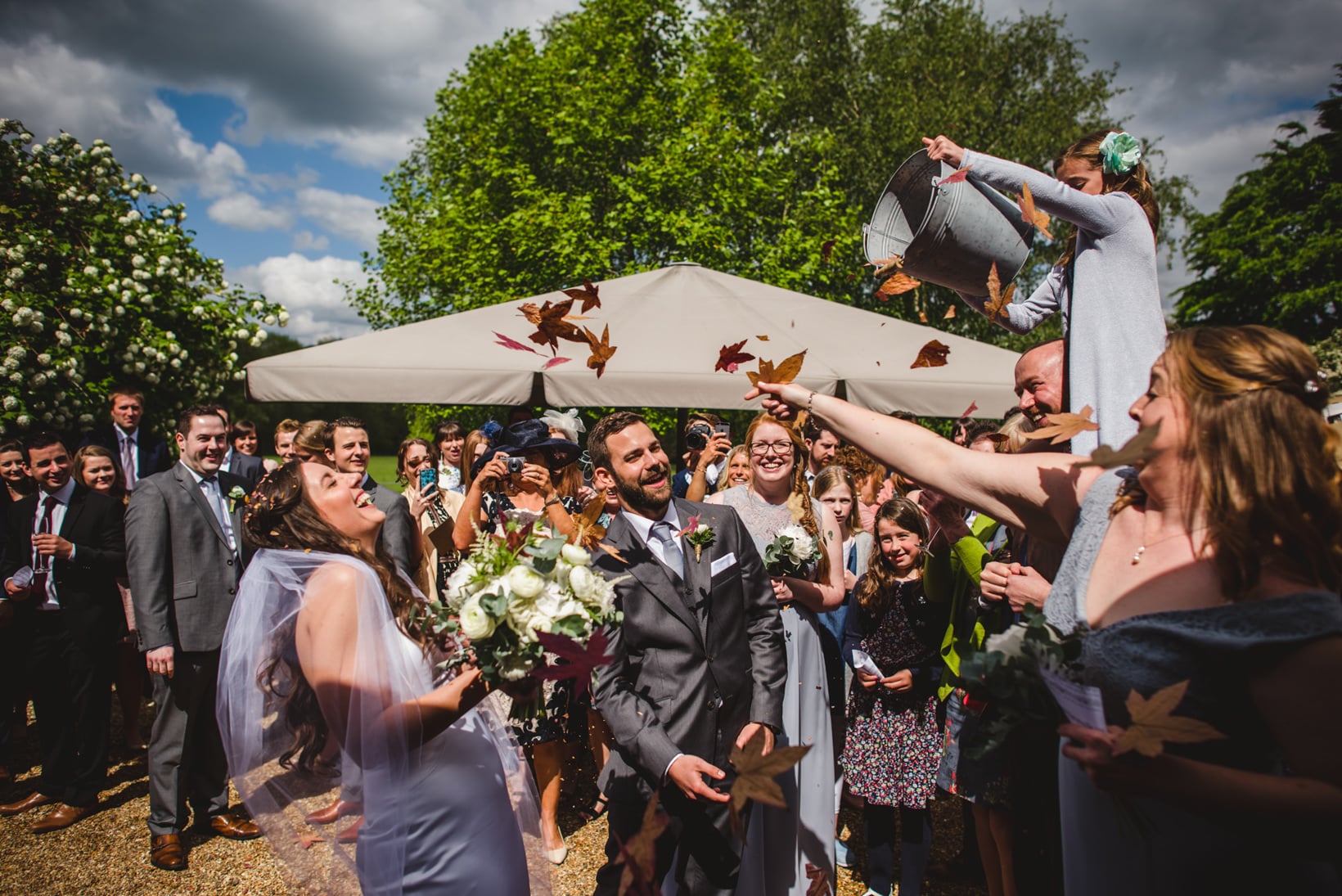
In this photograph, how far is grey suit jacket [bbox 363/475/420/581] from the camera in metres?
4.08

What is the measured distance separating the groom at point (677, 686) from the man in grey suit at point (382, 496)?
4.82 ft

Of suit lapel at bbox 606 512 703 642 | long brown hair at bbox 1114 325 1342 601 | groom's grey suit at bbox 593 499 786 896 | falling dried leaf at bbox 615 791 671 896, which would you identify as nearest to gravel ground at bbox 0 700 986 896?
groom's grey suit at bbox 593 499 786 896

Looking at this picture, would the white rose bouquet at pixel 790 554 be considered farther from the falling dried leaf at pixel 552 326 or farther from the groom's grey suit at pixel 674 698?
the falling dried leaf at pixel 552 326

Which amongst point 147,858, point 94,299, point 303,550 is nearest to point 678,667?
point 303,550

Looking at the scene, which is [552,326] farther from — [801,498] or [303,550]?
[801,498]

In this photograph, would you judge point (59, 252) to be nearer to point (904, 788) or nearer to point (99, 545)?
point (99, 545)

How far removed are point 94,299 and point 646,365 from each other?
6558mm

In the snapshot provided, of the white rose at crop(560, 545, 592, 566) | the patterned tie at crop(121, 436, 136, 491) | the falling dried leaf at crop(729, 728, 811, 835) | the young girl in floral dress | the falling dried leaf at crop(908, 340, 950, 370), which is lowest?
the young girl in floral dress

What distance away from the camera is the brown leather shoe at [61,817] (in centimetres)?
456

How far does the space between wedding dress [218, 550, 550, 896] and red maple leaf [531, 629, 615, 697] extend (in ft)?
1.62

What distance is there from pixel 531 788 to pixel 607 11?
786 inches

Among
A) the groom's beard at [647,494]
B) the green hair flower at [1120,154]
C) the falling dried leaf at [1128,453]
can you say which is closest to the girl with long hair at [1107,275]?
the green hair flower at [1120,154]

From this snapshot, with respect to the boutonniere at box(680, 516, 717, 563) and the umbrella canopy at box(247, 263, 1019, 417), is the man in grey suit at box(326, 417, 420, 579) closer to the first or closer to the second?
the umbrella canopy at box(247, 263, 1019, 417)

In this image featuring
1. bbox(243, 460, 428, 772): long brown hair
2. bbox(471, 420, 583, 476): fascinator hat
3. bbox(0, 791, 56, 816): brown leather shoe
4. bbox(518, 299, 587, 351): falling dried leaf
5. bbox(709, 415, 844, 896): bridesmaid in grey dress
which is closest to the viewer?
bbox(243, 460, 428, 772): long brown hair
